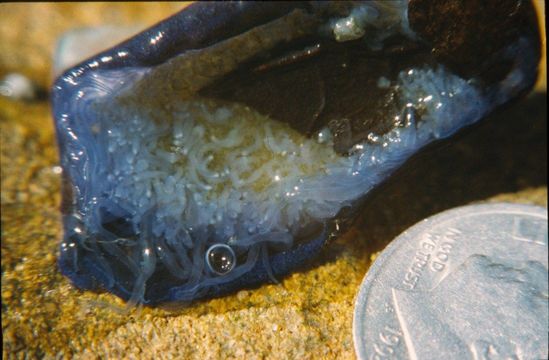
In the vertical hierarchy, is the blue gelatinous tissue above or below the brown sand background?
above

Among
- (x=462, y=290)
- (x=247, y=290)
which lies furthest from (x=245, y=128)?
(x=462, y=290)

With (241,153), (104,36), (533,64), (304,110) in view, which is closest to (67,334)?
(241,153)

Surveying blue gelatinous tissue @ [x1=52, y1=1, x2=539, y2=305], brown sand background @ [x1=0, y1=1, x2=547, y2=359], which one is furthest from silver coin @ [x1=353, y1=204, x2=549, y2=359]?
blue gelatinous tissue @ [x1=52, y1=1, x2=539, y2=305]

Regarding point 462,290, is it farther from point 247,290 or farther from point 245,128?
point 245,128

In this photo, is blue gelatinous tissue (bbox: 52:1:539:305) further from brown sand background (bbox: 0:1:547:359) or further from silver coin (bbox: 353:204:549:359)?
silver coin (bbox: 353:204:549:359)

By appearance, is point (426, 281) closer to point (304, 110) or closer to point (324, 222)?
point (324, 222)

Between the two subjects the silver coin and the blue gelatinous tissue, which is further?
the blue gelatinous tissue

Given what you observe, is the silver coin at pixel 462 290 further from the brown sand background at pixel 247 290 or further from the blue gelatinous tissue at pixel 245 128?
the blue gelatinous tissue at pixel 245 128
